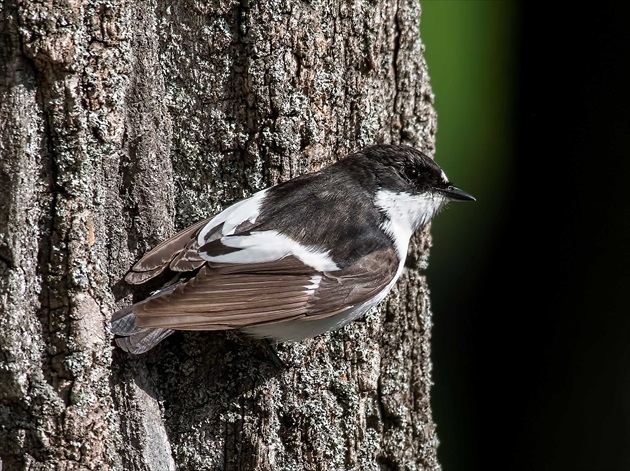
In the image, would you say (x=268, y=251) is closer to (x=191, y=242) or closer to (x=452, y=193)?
(x=191, y=242)

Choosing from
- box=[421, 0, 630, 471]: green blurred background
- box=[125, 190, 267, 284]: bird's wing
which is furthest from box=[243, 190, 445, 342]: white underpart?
box=[421, 0, 630, 471]: green blurred background

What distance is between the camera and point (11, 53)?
2.85m

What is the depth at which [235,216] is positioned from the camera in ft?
10.7

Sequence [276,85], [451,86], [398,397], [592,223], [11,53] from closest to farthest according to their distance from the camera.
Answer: [11,53], [276,85], [398,397], [592,223], [451,86]

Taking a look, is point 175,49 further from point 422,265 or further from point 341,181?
point 422,265

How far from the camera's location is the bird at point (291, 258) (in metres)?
3.04

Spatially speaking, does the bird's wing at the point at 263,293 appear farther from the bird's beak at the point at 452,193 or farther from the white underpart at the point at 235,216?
the bird's beak at the point at 452,193

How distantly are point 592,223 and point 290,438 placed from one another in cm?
221

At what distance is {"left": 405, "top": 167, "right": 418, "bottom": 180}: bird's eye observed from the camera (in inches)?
142

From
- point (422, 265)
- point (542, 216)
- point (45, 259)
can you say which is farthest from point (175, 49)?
point (542, 216)

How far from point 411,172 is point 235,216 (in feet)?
2.69

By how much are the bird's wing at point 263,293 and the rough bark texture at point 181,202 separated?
0.88ft

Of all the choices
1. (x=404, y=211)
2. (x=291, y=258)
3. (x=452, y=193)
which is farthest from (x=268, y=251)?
(x=452, y=193)

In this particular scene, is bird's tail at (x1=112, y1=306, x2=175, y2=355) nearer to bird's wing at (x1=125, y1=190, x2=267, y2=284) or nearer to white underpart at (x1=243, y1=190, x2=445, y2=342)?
bird's wing at (x1=125, y1=190, x2=267, y2=284)
